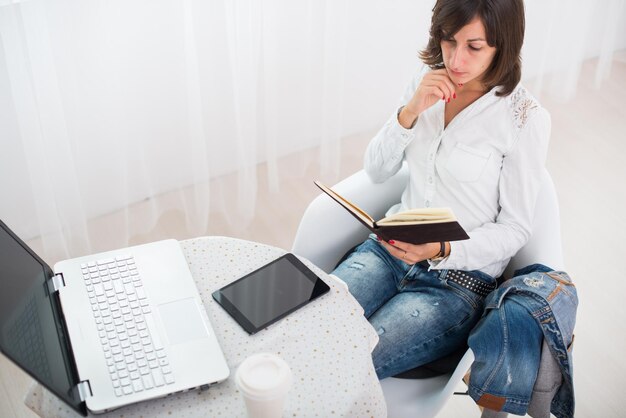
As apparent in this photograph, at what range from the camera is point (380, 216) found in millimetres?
1909

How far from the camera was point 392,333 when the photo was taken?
155 cm

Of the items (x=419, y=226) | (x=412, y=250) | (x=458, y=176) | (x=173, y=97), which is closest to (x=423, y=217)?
(x=419, y=226)

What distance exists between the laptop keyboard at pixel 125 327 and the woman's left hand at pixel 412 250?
0.55m

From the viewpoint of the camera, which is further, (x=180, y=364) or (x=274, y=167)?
(x=274, y=167)

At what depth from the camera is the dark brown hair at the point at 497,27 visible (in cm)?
148

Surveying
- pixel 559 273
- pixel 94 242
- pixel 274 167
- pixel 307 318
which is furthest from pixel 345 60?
pixel 307 318

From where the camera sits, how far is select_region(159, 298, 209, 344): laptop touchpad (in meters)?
1.31

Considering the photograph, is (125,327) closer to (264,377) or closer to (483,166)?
(264,377)

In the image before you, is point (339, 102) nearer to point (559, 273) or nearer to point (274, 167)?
point (274, 167)

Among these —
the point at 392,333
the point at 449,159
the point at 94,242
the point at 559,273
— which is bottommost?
the point at 94,242

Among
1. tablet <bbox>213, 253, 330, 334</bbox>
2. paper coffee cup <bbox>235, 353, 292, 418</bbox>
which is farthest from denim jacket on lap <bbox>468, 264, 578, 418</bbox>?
paper coffee cup <bbox>235, 353, 292, 418</bbox>

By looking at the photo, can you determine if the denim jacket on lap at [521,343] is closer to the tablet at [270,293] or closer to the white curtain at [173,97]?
the tablet at [270,293]

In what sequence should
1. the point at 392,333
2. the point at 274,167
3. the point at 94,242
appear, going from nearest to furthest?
the point at 392,333
the point at 94,242
the point at 274,167

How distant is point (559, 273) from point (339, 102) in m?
1.28
